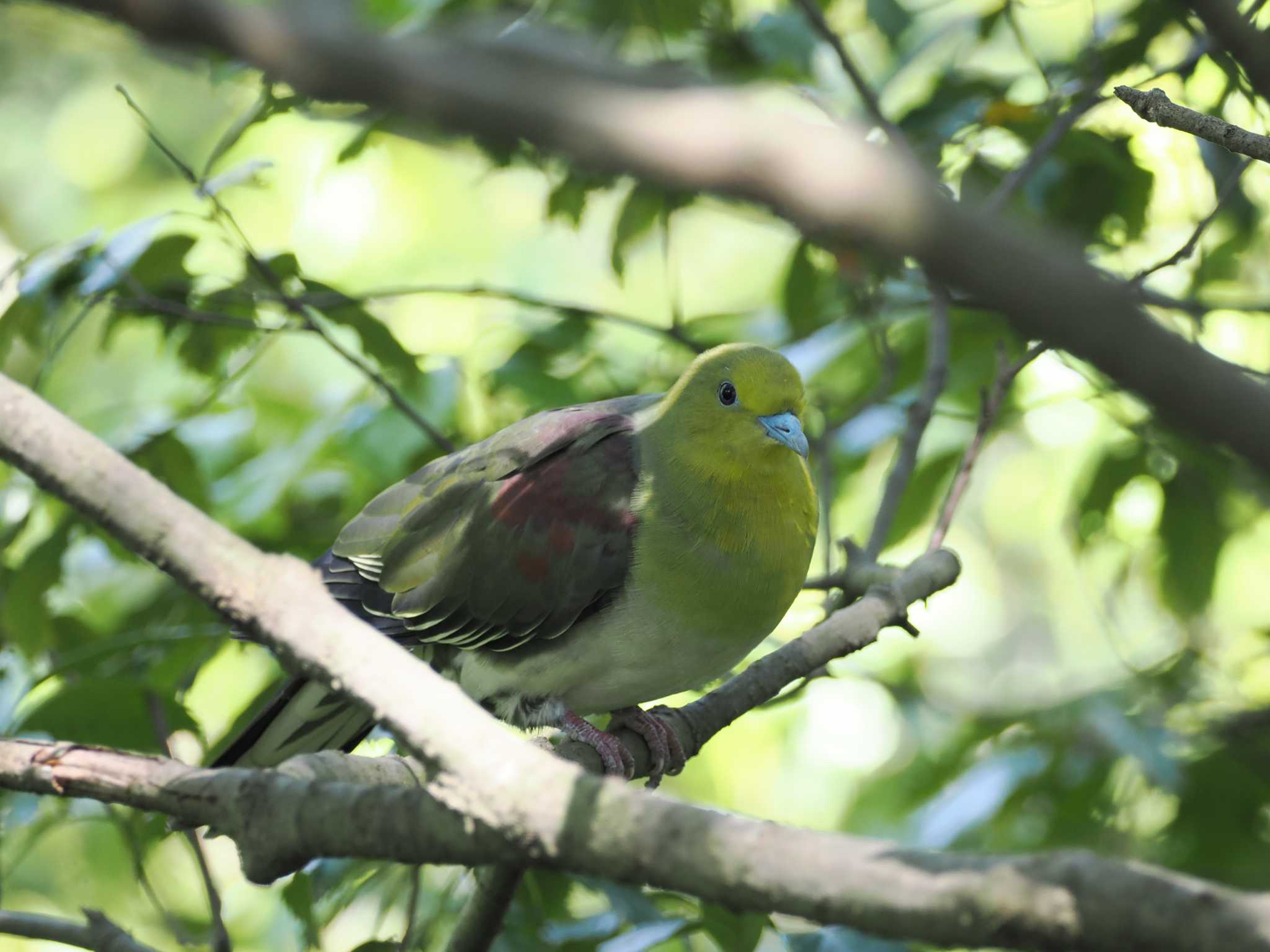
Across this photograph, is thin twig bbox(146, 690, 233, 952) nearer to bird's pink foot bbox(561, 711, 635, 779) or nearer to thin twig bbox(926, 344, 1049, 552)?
bird's pink foot bbox(561, 711, 635, 779)

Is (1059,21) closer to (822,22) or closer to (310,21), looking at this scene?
(822,22)

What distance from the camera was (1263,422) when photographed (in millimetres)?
605

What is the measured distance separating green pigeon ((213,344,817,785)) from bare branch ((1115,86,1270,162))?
134cm

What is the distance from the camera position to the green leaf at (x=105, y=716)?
2.54m

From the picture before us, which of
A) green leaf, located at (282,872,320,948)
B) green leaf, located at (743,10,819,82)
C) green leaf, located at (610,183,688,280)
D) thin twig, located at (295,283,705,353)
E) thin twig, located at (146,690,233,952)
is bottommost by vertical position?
green leaf, located at (282,872,320,948)

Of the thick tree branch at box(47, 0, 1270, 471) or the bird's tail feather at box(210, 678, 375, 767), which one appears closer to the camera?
the thick tree branch at box(47, 0, 1270, 471)

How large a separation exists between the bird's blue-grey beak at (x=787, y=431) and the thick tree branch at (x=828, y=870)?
1660mm

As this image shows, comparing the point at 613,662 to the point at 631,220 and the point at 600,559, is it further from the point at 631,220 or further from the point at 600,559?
the point at 631,220

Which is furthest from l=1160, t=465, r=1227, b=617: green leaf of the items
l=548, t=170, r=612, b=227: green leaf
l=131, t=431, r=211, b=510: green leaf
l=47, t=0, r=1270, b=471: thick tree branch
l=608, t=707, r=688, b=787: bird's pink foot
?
l=47, t=0, r=1270, b=471: thick tree branch

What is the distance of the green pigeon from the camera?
2898 millimetres

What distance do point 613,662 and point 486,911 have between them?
0.93 m

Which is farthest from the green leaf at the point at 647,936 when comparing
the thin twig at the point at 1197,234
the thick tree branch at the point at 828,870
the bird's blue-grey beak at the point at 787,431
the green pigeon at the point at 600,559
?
the thin twig at the point at 1197,234

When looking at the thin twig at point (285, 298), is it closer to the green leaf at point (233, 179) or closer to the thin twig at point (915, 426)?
the green leaf at point (233, 179)

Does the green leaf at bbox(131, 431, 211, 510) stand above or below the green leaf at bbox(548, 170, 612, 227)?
below
